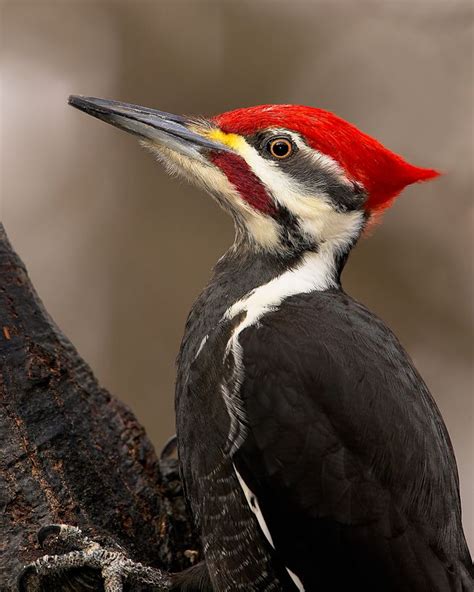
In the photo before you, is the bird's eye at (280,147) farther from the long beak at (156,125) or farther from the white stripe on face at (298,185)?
the long beak at (156,125)

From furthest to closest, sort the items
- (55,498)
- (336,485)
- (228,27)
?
(228,27), (55,498), (336,485)

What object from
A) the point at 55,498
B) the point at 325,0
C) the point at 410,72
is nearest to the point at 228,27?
the point at 325,0

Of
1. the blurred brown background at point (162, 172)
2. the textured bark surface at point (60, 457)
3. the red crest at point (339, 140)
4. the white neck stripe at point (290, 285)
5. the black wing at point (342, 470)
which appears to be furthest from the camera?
the blurred brown background at point (162, 172)

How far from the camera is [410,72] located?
673cm

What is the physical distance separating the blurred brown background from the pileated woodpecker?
2.51 metres

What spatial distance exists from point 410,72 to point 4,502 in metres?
4.52

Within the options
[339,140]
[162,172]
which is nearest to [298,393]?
[339,140]

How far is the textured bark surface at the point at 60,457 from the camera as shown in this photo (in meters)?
3.30

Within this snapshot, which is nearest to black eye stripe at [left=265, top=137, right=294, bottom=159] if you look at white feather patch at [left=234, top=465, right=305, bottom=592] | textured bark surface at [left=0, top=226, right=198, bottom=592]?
textured bark surface at [left=0, top=226, right=198, bottom=592]

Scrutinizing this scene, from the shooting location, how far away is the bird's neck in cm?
354

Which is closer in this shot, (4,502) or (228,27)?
(4,502)

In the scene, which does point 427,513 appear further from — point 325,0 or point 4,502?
point 325,0

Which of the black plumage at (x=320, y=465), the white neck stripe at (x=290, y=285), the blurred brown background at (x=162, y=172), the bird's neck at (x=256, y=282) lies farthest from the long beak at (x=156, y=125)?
the blurred brown background at (x=162, y=172)

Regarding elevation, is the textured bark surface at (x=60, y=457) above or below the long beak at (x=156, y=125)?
below
